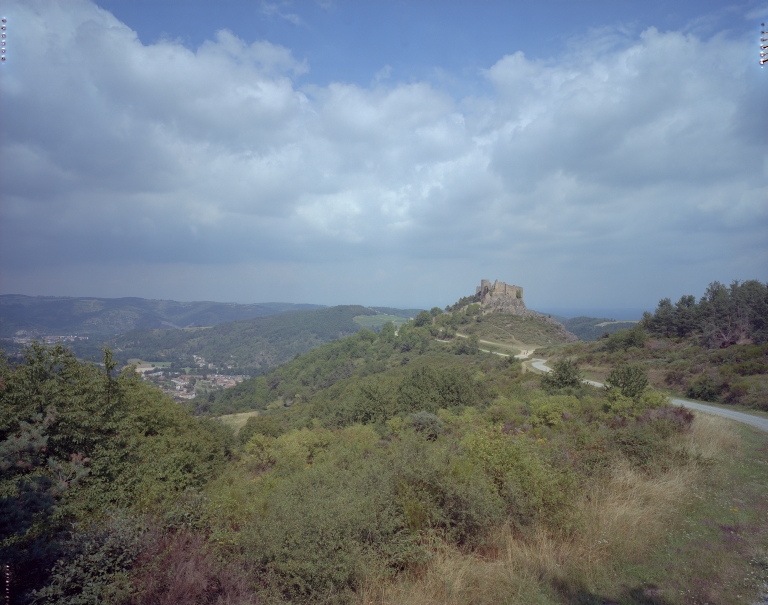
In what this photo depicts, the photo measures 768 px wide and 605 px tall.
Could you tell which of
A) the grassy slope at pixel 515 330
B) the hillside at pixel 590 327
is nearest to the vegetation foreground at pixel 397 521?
the grassy slope at pixel 515 330

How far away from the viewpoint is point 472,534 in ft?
19.1

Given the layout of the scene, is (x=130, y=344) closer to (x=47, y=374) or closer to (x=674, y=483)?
(x=47, y=374)

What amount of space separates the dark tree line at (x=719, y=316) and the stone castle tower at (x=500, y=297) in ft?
143

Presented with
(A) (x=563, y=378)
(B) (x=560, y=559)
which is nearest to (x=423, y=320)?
(A) (x=563, y=378)

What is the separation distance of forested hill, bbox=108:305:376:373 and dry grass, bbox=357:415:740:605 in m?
136

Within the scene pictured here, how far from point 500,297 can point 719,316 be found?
186 ft

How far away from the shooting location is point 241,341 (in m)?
173

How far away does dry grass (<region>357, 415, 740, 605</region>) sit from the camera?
475 centimetres

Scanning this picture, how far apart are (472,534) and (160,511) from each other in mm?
5068

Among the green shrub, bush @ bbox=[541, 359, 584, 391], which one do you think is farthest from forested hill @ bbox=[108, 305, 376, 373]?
the green shrub

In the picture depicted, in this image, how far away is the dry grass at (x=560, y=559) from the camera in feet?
15.6

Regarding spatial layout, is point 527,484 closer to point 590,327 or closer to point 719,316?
point 719,316

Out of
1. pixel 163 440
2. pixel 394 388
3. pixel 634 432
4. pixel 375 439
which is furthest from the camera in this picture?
pixel 394 388

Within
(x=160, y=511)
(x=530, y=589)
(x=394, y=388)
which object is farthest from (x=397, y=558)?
(x=394, y=388)
